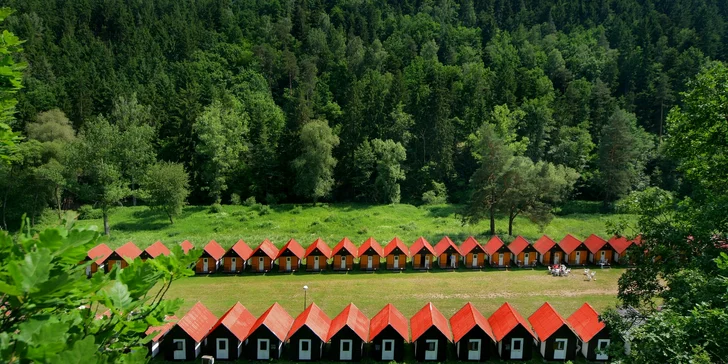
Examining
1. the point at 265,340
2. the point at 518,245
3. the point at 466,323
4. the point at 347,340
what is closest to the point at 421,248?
the point at 518,245

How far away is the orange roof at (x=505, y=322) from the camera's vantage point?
21.2 metres

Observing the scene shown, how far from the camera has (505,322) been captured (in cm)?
2184

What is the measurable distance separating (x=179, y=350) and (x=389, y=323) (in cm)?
952

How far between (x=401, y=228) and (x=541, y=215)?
1208cm

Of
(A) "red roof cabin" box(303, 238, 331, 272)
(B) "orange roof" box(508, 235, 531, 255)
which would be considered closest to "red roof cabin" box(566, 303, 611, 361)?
(B) "orange roof" box(508, 235, 531, 255)

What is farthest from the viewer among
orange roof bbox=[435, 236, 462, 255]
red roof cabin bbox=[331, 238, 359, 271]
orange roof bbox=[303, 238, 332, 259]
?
orange roof bbox=[435, 236, 462, 255]

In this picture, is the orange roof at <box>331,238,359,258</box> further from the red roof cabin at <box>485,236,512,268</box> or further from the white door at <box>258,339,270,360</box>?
the white door at <box>258,339,270,360</box>

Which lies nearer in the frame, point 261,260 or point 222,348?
point 222,348

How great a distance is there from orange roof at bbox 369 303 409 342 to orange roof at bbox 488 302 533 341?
4.08 metres

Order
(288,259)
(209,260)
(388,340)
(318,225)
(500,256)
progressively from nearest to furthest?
(388,340)
(209,260)
(288,259)
(500,256)
(318,225)

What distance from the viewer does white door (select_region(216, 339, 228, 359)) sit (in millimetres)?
21531

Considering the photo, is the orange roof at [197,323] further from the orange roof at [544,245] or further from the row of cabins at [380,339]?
the orange roof at [544,245]

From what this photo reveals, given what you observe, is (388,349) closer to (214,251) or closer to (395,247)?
(395,247)

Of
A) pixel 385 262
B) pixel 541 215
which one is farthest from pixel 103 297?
pixel 541 215
